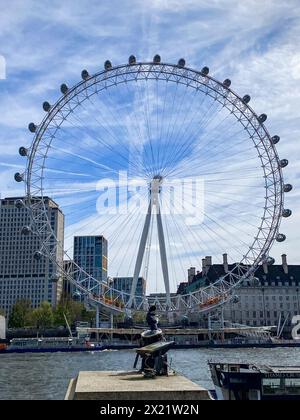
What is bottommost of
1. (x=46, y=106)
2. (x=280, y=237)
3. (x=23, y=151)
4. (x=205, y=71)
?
(x=280, y=237)

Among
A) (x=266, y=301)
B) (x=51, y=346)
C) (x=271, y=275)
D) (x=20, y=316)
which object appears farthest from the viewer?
(x=271, y=275)

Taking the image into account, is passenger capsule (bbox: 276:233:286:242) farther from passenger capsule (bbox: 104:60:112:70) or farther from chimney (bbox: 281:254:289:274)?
chimney (bbox: 281:254:289:274)

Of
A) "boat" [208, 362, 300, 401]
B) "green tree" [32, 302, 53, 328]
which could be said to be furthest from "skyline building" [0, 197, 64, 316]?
"boat" [208, 362, 300, 401]

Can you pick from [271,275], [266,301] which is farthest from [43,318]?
[271,275]

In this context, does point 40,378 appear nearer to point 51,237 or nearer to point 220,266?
point 51,237

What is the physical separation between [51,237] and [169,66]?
Answer: 21546 mm

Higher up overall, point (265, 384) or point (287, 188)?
point (287, 188)

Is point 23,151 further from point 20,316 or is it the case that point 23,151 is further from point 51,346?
point 20,316

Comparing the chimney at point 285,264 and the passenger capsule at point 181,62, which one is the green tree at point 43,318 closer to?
the chimney at point 285,264

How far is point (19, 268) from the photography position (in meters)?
182

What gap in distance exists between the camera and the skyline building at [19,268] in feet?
589

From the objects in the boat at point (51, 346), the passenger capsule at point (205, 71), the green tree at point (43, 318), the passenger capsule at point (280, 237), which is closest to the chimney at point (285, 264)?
the green tree at point (43, 318)

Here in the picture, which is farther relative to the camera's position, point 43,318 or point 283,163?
point 43,318

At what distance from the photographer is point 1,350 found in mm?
85125
